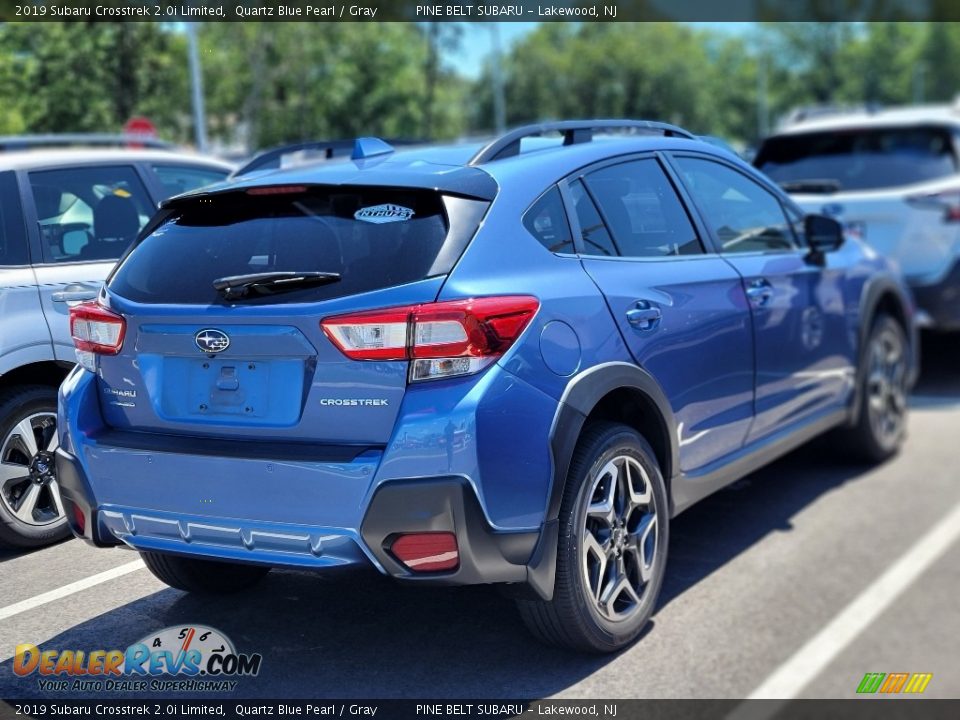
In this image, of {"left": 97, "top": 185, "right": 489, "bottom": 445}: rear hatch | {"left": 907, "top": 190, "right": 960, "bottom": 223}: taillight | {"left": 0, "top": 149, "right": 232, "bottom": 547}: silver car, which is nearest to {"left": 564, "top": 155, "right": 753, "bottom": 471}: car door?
{"left": 97, "top": 185, "right": 489, "bottom": 445}: rear hatch

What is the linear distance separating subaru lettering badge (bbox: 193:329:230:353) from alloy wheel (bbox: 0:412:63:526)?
1.57 metres

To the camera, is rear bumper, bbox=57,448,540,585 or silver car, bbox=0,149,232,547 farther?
silver car, bbox=0,149,232,547

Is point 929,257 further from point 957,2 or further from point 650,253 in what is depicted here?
point 957,2

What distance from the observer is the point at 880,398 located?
20.7ft

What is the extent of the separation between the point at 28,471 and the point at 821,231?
3.80 metres

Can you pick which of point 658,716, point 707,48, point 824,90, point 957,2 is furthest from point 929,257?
point 707,48

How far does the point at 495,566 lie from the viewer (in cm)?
326

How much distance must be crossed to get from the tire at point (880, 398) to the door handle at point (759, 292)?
1.36 meters

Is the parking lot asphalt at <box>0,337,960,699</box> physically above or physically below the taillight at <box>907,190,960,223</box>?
below

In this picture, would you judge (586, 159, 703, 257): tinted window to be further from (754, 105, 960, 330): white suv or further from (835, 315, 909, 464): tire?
(754, 105, 960, 330): white suv

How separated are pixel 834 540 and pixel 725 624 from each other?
1.24m

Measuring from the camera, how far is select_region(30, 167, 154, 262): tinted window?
200 inches

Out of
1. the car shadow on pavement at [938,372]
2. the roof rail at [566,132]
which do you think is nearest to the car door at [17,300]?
the roof rail at [566,132]

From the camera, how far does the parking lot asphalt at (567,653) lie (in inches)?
→ 143
